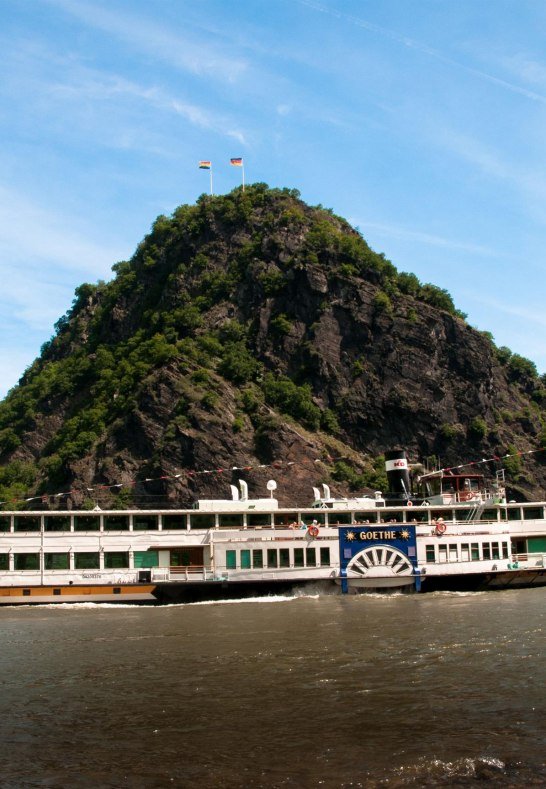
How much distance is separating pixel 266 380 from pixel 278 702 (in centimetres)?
9977

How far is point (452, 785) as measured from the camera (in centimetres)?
1482

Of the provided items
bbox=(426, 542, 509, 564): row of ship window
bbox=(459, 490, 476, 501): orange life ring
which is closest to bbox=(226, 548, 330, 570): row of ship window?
bbox=(426, 542, 509, 564): row of ship window

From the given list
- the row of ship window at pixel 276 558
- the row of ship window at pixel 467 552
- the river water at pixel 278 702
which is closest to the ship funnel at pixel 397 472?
the row of ship window at pixel 467 552

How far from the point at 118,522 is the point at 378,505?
16383mm

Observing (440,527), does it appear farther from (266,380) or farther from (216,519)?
(266,380)

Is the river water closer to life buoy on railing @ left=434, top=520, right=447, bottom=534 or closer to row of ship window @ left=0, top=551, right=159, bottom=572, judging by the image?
row of ship window @ left=0, top=551, right=159, bottom=572

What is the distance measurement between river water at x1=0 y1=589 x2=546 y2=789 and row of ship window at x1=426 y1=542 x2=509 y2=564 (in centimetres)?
1246

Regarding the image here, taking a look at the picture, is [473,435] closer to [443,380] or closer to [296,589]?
[443,380]

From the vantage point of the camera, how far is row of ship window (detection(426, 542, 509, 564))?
49.7 meters

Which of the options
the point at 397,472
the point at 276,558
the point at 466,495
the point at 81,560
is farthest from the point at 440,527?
the point at 81,560

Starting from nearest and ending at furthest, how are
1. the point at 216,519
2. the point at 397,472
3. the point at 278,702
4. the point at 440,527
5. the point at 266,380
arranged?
the point at 278,702 → the point at 216,519 → the point at 440,527 → the point at 397,472 → the point at 266,380

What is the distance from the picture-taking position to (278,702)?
69.3ft

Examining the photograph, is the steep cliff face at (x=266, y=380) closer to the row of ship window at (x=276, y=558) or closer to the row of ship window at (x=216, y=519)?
the row of ship window at (x=216, y=519)

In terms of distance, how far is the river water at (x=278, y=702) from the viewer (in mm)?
15922
